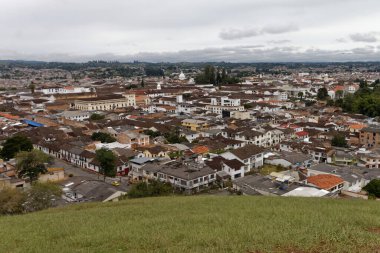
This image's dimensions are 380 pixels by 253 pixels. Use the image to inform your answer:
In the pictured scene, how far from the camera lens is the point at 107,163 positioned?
27.4m

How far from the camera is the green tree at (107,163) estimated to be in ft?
89.6

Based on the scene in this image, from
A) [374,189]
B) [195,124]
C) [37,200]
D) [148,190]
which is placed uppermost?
[37,200]

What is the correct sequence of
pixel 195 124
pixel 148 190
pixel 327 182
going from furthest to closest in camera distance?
pixel 195 124 → pixel 327 182 → pixel 148 190

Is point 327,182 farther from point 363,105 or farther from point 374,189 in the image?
point 363,105

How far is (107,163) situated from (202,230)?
19.5 meters

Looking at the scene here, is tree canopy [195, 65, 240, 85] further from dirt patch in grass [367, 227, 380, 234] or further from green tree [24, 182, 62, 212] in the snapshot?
dirt patch in grass [367, 227, 380, 234]

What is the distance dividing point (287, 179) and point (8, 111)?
54.5 meters

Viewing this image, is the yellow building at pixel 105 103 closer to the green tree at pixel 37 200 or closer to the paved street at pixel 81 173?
the paved street at pixel 81 173

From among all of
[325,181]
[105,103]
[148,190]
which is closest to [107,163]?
[148,190]

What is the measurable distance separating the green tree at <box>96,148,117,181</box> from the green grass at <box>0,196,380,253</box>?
1443 centimetres

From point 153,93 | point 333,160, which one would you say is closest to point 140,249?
point 333,160

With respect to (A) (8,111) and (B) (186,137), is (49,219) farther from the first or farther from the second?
(A) (8,111)

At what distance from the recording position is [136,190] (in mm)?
20484

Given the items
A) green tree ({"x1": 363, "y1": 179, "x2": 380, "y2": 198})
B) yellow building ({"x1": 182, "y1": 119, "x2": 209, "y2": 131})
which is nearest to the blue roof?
yellow building ({"x1": 182, "y1": 119, "x2": 209, "y2": 131})
